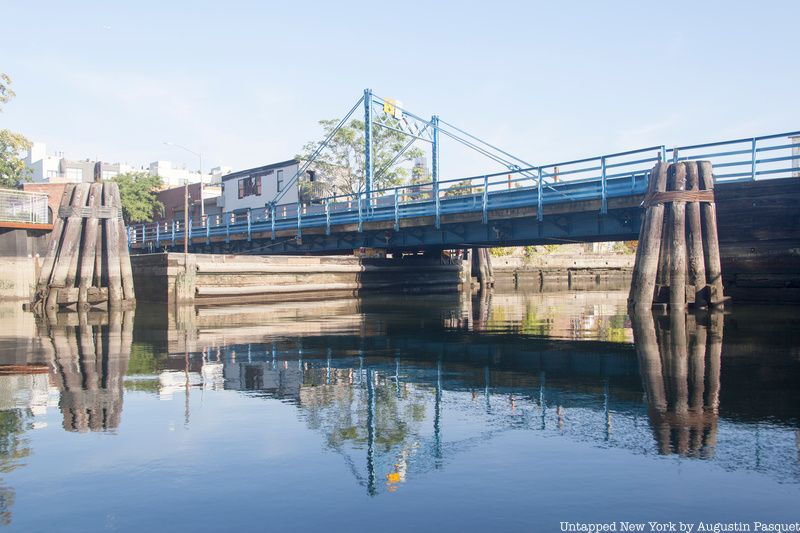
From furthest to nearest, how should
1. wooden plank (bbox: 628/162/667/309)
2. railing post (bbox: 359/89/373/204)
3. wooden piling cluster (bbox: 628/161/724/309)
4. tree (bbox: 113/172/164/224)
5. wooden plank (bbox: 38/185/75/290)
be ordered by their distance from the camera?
tree (bbox: 113/172/164/224), railing post (bbox: 359/89/373/204), wooden plank (bbox: 38/185/75/290), wooden plank (bbox: 628/162/667/309), wooden piling cluster (bbox: 628/161/724/309)

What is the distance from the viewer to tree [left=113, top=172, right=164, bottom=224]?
7400cm

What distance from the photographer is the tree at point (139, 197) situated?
74.0 meters

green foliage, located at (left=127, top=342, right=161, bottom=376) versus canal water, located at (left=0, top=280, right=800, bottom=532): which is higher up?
green foliage, located at (left=127, top=342, right=161, bottom=376)

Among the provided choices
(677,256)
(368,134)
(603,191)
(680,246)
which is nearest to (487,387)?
(677,256)

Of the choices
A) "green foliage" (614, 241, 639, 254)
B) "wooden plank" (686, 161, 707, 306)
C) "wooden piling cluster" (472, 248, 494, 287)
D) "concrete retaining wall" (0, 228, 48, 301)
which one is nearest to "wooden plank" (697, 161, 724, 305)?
"wooden plank" (686, 161, 707, 306)

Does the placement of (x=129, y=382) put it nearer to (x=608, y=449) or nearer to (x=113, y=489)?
(x=113, y=489)

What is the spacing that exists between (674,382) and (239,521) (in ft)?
22.7

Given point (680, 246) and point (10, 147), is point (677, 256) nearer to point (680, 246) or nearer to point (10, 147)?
point (680, 246)

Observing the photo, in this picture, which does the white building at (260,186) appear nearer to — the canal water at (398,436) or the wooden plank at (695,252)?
the wooden plank at (695,252)

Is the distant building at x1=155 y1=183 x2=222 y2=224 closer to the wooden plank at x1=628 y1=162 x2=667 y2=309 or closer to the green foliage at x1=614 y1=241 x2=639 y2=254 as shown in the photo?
the green foliage at x1=614 y1=241 x2=639 y2=254

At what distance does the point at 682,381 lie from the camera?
9688 millimetres

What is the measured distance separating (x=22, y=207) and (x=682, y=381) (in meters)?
31.1

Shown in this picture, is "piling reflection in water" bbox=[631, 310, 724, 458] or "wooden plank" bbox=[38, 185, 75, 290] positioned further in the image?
"wooden plank" bbox=[38, 185, 75, 290]

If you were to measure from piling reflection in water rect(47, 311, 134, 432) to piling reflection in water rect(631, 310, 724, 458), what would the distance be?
5.85m
